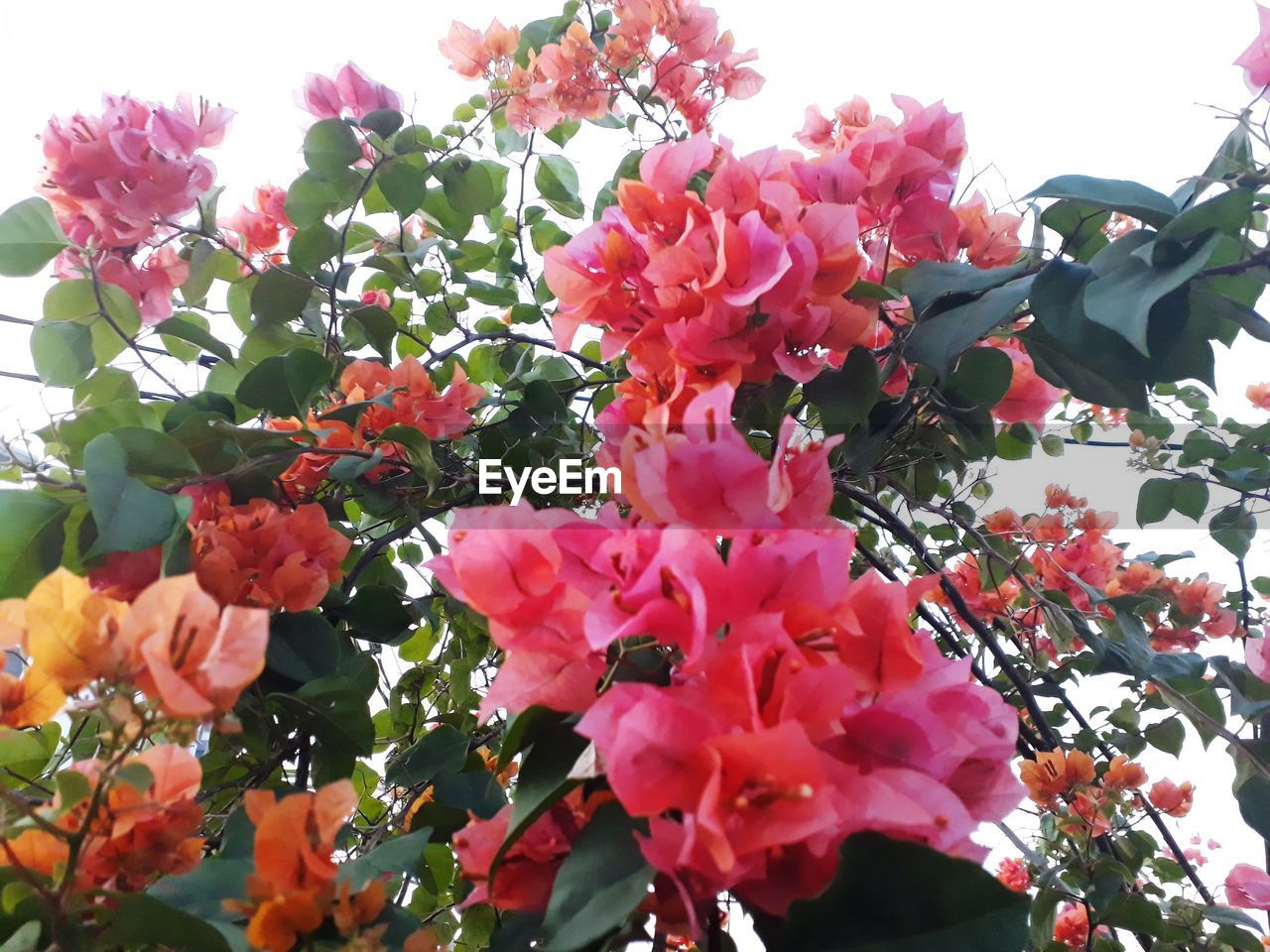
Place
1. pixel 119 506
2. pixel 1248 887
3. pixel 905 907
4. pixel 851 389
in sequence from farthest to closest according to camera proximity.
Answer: pixel 1248 887
pixel 851 389
pixel 119 506
pixel 905 907

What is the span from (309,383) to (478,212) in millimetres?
297

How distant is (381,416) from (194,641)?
1.11ft

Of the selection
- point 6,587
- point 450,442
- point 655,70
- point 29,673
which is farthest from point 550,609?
point 655,70

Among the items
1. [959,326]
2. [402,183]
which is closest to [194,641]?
[959,326]

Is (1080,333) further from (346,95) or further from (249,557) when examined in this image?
(346,95)

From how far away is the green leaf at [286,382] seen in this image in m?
0.48

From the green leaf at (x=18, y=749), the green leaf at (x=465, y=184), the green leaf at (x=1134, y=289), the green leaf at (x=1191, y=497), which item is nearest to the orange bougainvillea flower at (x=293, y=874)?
the green leaf at (x=18, y=749)

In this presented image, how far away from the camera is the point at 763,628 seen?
0.77ft

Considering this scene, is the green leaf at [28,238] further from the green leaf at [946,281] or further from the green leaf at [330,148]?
the green leaf at [946,281]

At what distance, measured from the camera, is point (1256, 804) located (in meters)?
0.49

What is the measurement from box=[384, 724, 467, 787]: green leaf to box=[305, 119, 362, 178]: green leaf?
41 centimetres

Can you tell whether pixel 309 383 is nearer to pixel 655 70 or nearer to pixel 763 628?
pixel 763 628

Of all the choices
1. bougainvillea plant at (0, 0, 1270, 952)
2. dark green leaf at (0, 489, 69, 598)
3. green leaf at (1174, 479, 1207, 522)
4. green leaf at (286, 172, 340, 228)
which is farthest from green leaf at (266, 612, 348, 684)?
green leaf at (1174, 479, 1207, 522)

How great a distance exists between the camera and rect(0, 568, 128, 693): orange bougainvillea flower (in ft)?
0.75
